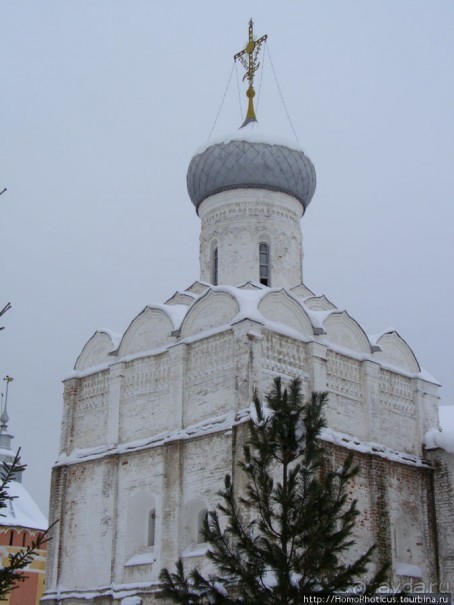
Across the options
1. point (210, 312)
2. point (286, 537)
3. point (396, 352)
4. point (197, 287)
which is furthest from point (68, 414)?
point (286, 537)

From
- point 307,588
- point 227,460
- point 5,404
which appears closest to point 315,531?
point 307,588

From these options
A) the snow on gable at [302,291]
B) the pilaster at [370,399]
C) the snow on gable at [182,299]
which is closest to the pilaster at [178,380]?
the snow on gable at [182,299]

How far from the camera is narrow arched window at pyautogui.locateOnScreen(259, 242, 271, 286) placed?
1528 centimetres

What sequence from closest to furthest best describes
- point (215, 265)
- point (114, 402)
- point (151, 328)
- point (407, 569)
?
point (407, 569), point (114, 402), point (151, 328), point (215, 265)

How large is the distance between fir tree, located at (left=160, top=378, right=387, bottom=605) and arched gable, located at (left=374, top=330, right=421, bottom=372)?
6.58 metres

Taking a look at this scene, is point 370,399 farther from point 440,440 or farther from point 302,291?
point 302,291

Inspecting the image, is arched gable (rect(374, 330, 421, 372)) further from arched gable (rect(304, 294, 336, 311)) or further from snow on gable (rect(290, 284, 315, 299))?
snow on gable (rect(290, 284, 315, 299))

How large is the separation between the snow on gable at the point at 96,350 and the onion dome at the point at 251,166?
9.92ft

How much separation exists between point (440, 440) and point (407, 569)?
7.14ft

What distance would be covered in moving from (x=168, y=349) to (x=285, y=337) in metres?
1.80

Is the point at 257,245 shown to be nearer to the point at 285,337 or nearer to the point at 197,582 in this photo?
the point at 285,337

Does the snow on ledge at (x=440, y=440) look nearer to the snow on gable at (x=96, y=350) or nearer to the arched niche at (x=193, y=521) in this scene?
the arched niche at (x=193, y=521)

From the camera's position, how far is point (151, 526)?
1341 centimetres

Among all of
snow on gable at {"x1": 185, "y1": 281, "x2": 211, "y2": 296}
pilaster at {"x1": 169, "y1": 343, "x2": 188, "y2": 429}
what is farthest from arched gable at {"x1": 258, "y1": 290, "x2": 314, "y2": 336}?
snow on gable at {"x1": 185, "y1": 281, "x2": 211, "y2": 296}
